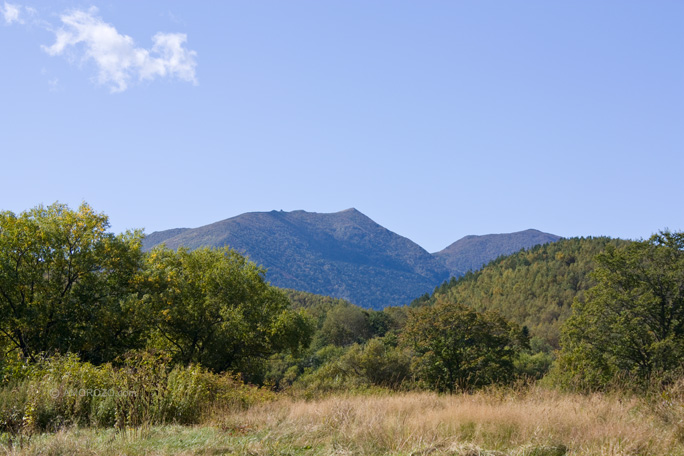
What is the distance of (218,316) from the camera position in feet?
74.6

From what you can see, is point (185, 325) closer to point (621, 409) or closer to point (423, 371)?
point (621, 409)

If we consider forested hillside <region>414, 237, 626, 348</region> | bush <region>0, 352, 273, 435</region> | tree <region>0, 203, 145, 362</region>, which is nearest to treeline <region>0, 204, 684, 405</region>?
tree <region>0, 203, 145, 362</region>

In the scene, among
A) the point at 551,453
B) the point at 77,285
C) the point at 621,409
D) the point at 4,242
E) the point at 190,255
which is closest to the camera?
the point at 551,453

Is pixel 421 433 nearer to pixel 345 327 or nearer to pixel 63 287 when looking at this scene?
pixel 63 287

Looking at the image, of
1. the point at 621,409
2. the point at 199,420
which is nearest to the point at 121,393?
the point at 199,420

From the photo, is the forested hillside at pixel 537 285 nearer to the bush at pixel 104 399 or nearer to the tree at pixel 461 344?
the tree at pixel 461 344

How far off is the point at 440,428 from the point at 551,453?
1426mm

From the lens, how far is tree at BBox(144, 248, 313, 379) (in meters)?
21.4

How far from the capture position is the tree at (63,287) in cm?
1506

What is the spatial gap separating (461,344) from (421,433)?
32002mm

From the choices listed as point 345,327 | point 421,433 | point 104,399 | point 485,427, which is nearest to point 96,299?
point 104,399

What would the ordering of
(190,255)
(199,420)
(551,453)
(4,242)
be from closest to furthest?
(551,453) < (199,420) < (4,242) < (190,255)

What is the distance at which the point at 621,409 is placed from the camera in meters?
7.29

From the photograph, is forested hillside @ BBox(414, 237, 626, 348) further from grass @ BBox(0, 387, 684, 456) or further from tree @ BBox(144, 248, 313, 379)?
grass @ BBox(0, 387, 684, 456)
